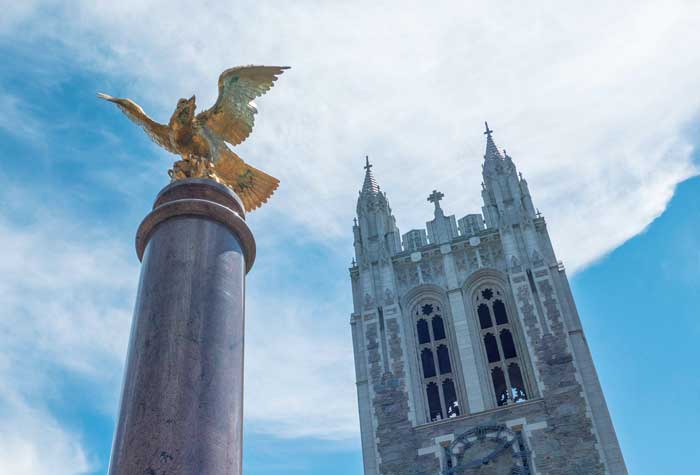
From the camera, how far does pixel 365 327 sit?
33781 mm

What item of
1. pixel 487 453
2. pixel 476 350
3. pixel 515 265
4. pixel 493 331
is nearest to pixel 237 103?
pixel 487 453

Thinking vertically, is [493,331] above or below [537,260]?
below

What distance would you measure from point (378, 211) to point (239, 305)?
33.0 m

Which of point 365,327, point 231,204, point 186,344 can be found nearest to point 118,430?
point 186,344

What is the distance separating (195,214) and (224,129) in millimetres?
2079

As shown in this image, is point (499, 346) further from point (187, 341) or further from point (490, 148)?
point (187, 341)

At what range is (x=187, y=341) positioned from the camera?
618 cm

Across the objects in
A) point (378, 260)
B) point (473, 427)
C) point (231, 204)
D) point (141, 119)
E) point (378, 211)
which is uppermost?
point (378, 211)

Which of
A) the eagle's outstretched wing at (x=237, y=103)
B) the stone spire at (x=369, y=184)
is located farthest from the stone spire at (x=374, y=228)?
the eagle's outstretched wing at (x=237, y=103)

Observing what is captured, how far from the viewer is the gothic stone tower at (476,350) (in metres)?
27.6

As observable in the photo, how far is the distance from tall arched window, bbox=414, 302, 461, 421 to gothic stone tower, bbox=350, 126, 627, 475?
52mm

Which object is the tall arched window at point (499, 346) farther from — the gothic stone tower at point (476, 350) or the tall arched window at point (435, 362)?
the tall arched window at point (435, 362)

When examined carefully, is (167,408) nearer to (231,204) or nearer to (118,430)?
(118,430)

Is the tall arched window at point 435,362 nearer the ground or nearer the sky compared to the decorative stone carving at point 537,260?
nearer the ground
